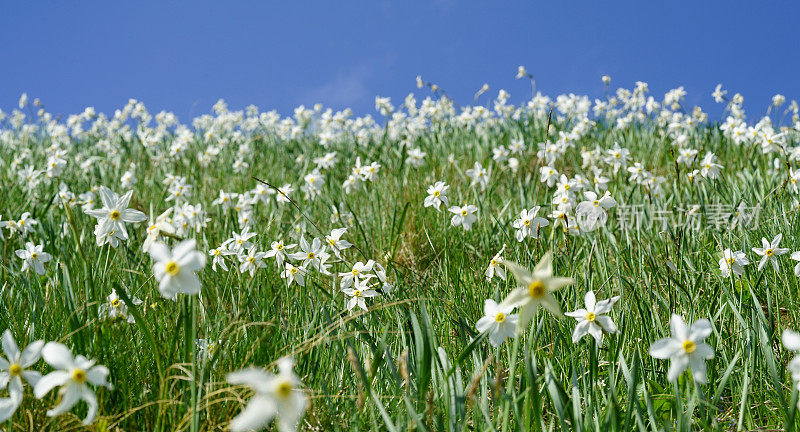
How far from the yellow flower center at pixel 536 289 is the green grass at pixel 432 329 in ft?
0.49

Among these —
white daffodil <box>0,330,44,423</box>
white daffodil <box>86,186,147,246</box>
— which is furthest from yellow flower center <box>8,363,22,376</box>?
white daffodil <box>86,186,147,246</box>

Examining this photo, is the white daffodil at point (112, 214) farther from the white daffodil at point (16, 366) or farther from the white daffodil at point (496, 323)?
the white daffodil at point (496, 323)

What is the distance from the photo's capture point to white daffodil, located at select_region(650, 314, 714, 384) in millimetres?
1423

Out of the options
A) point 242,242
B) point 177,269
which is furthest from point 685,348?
point 242,242

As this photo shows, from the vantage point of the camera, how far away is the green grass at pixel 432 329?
1.70m

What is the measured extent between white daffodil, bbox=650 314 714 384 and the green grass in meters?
0.16

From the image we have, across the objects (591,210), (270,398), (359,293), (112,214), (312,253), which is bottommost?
(270,398)

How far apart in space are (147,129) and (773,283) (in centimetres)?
1078

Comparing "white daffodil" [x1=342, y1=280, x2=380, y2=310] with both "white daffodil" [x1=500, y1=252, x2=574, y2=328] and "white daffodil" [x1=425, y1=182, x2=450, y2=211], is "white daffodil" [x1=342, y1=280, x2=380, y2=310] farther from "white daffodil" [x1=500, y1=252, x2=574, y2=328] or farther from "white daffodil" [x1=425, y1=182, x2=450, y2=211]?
"white daffodil" [x1=500, y1=252, x2=574, y2=328]

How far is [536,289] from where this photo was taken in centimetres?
121

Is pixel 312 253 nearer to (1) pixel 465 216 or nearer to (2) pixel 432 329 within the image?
(2) pixel 432 329

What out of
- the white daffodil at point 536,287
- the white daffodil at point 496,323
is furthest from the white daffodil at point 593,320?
the white daffodil at point 536,287

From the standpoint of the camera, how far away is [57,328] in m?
2.29

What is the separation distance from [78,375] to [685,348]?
1.39m
